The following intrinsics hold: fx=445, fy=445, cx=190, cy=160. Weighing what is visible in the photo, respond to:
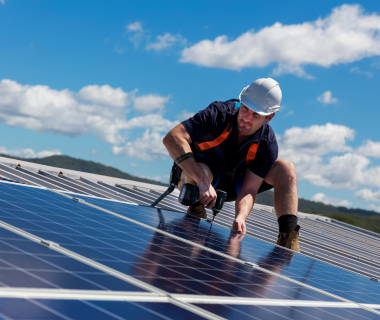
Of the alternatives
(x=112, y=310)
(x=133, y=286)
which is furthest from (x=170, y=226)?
(x=112, y=310)

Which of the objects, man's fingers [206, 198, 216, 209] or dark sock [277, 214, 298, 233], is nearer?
man's fingers [206, 198, 216, 209]

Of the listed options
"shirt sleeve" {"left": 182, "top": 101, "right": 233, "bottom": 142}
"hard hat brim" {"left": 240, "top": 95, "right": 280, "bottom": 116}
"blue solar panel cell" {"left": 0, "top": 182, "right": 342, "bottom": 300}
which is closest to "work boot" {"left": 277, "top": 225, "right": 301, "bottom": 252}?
"hard hat brim" {"left": 240, "top": 95, "right": 280, "bottom": 116}

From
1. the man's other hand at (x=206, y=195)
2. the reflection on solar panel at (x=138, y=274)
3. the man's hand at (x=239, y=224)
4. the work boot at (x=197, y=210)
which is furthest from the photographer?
the work boot at (x=197, y=210)

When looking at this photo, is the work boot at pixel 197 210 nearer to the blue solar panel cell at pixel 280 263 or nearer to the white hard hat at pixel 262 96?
the blue solar panel cell at pixel 280 263

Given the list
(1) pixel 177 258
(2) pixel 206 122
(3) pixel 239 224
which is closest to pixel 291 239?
(3) pixel 239 224

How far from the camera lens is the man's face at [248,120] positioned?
244 inches

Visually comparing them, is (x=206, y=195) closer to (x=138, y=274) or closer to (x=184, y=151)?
(x=184, y=151)

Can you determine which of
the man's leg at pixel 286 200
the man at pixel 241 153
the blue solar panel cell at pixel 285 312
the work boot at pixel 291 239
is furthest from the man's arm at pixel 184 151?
the blue solar panel cell at pixel 285 312

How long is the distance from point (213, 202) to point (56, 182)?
4.14 meters

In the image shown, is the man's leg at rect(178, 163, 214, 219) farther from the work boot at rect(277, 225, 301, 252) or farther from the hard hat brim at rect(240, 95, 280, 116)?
the work boot at rect(277, 225, 301, 252)

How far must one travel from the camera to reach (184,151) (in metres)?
6.16

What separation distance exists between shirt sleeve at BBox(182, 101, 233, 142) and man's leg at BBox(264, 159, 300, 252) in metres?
1.18

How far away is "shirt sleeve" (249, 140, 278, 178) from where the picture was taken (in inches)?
258

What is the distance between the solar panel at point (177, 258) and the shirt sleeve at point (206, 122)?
1762 millimetres
